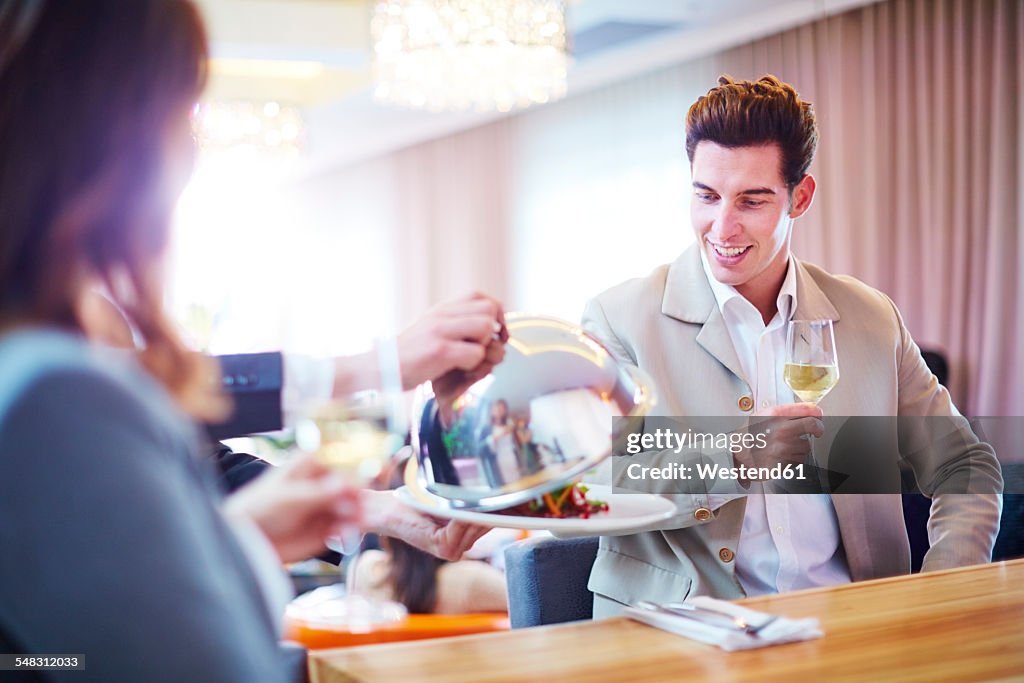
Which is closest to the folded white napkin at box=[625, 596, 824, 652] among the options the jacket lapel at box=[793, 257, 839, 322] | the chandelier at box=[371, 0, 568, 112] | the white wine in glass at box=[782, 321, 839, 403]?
the white wine in glass at box=[782, 321, 839, 403]

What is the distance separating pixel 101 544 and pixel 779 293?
139cm

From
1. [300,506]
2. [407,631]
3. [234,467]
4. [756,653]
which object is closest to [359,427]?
[300,506]

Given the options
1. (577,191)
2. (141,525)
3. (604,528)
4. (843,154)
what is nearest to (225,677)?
(141,525)

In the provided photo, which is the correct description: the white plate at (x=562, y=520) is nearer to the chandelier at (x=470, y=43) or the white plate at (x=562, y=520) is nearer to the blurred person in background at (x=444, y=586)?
the blurred person in background at (x=444, y=586)

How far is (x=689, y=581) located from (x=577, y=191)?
4.75 meters

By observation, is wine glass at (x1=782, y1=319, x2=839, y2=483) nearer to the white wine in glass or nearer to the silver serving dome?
the white wine in glass

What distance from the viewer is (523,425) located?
1.14 meters

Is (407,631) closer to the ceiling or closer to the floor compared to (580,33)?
closer to the floor

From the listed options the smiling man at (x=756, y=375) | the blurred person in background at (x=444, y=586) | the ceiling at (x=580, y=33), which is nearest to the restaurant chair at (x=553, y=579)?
the smiling man at (x=756, y=375)

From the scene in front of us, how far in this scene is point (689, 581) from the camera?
1.74 metres

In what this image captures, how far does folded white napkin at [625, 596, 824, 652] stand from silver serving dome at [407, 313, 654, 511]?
268mm

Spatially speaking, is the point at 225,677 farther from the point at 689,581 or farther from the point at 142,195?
the point at 689,581

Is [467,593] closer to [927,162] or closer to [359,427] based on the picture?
[359,427]

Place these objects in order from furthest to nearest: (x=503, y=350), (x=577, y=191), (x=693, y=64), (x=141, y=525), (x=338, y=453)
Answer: (x=577, y=191) → (x=693, y=64) → (x=503, y=350) → (x=338, y=453) → (x=141, y=525)
